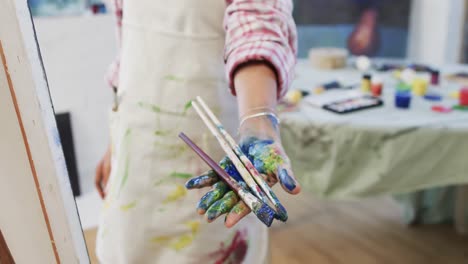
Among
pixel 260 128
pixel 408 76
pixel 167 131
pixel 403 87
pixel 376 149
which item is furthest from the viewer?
pixel 408 76

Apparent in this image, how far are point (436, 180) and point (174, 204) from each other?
895 mm

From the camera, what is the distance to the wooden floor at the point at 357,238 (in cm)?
174

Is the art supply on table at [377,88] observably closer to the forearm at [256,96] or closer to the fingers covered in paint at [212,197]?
the forearm at [256,96]

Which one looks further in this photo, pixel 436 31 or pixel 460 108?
pixel 436 31

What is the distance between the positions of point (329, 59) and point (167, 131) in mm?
1236

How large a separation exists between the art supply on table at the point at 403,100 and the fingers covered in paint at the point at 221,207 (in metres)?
1.06

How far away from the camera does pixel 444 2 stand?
8.07 feet

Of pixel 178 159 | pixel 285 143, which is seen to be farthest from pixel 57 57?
pixel 178 159

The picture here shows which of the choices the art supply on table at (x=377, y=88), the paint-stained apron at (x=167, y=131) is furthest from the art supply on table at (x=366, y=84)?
the paint-stained apron at (x=167, y=131)

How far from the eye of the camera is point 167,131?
700 mm

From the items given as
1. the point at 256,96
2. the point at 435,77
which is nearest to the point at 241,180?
the point at 256,96

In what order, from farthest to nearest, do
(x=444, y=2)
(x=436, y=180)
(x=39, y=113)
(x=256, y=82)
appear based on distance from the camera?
(x=444, y=2), (x=436, y=180), (x=256, y=82), (x=39, y=113)

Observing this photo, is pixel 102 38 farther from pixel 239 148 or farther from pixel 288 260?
pixel 239 148

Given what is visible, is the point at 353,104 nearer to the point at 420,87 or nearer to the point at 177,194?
the point at 420,87
